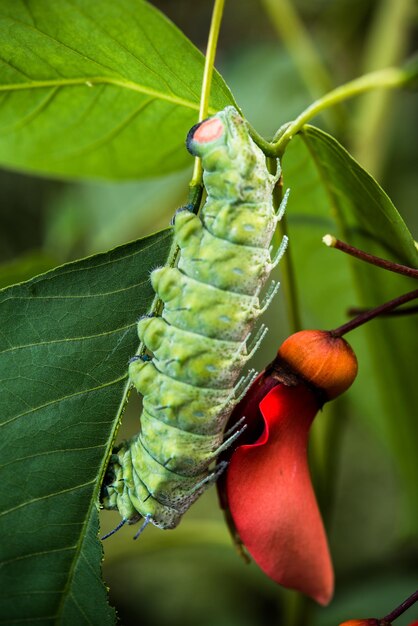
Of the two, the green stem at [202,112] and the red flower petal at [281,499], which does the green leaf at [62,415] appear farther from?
the red flower petal at [281,499]

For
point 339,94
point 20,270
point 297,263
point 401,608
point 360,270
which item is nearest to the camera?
point 401,608

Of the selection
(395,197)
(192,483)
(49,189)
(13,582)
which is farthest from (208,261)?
(49,189)

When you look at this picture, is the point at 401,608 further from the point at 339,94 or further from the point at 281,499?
the point at 339,94

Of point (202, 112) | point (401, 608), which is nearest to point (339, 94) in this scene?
point (202, 112)

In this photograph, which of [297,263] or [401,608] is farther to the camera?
[297,263]

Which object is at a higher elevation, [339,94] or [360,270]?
[339,94]
